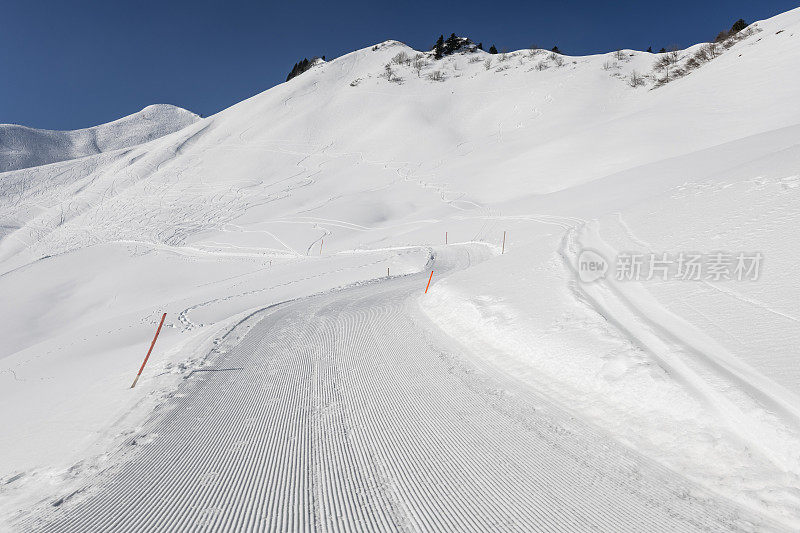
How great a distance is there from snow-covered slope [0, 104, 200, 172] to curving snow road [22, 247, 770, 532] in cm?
11979

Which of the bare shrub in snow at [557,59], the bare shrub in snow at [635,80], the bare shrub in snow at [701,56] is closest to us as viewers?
the bare shrub in snow at [701,56]

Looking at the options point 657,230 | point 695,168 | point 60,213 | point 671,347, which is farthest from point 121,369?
point 60,213

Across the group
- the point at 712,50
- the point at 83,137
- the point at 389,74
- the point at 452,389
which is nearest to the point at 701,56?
the point at 712,50

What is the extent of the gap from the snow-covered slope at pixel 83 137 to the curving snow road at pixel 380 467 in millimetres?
119787

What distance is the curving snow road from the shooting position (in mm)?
2834

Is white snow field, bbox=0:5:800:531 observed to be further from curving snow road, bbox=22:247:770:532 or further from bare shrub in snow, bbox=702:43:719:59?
bare shrub in snow, bbox=702:43:719:59

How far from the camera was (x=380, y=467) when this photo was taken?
3479 mm

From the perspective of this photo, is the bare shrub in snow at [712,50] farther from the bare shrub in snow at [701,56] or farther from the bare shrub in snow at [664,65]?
the bare shrub in snow at [664,65]

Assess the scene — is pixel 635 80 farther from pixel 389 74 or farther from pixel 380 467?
pixel 380 467

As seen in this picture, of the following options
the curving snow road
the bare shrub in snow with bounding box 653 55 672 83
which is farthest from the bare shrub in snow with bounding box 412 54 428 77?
the curving snow road

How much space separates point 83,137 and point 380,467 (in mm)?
162416

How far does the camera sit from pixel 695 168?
60.5 feet

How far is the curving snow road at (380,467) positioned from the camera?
9.30 ft

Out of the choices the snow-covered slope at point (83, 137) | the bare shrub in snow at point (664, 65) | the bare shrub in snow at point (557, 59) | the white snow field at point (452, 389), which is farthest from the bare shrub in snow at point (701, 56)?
the snow-covered slope at point (83, 137)
